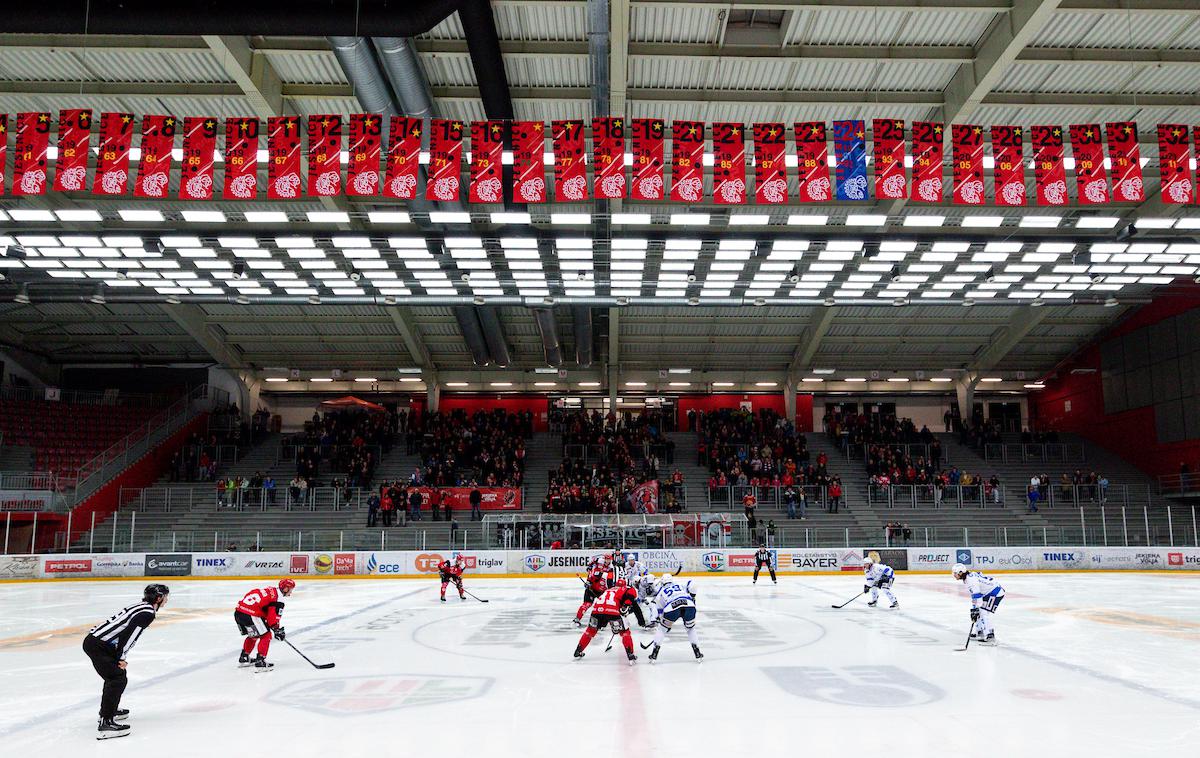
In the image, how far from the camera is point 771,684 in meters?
9.27

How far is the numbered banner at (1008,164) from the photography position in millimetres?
16156

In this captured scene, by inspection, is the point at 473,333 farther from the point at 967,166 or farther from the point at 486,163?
the point at 967,166

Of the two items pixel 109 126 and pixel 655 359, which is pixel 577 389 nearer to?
pixel 655 359

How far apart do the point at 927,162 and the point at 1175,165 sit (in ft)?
16.7

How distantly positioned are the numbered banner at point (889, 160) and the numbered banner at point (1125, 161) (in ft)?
12.9

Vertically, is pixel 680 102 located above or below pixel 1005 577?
above

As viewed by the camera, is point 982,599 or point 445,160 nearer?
point 982,599

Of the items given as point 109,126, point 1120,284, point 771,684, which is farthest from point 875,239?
point 109,126

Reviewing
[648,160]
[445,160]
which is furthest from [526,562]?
[648,160]

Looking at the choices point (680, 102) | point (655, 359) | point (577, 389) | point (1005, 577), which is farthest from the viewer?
point (577, 389)

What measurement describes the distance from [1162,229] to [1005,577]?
10.7m

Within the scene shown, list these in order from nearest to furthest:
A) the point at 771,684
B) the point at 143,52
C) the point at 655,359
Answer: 1. the point at 771,684
2. the point at 143,52
3. the point at 655,359

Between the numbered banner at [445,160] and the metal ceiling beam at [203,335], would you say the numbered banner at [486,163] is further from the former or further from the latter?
the metal ceiling beam at [203,335]

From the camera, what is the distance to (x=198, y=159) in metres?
15.8
